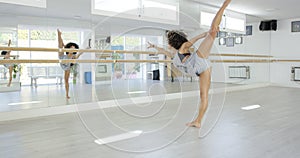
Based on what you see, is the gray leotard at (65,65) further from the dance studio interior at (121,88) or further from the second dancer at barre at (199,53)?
the second dancer at barre at (199,53)

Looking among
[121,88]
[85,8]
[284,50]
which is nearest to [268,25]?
A: [284,50]

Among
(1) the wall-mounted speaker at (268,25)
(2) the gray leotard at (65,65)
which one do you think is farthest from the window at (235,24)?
(2) the gray leotard at (65,65)

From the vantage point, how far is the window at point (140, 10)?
5426mm

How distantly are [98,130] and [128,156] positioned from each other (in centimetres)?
103

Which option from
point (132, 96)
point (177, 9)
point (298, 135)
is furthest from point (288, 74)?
point (298, 135)

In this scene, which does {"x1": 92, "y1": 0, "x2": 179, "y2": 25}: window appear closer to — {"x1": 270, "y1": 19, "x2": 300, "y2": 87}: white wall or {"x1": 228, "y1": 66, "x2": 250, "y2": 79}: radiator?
{"x1": 228, "y1": 66, "x2": 250, "y2": 79}: radiator

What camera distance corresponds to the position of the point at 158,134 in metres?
3.12

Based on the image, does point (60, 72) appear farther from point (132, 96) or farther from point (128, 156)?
Result: point (128, 156)

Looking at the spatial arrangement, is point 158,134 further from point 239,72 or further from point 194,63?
point 239,72

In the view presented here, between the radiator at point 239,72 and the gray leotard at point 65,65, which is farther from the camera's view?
the radiator at point 239,72

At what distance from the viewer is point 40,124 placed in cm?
368

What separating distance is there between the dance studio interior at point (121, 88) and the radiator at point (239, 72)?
33.3 inches

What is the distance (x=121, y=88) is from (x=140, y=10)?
1.81 m

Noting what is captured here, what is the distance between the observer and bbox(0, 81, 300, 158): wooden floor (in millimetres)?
2477
